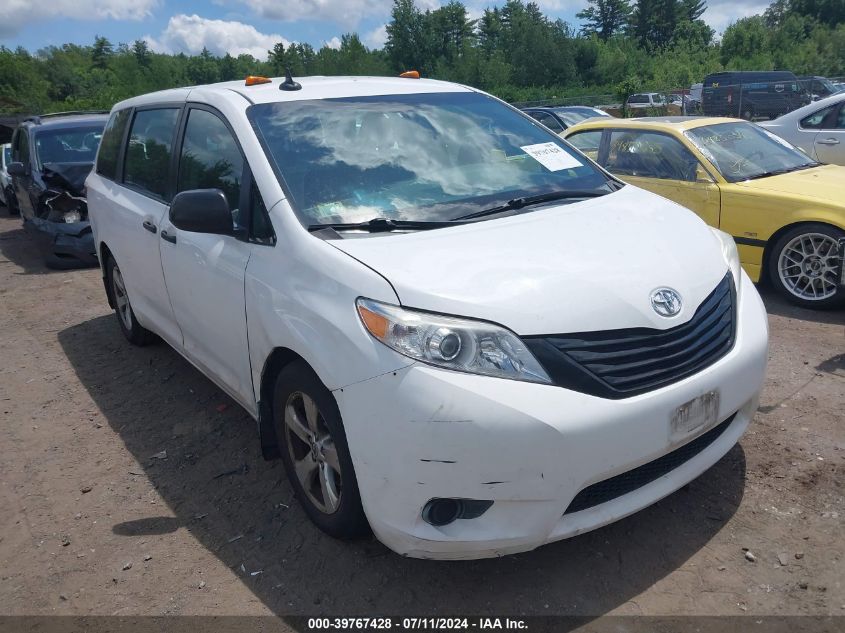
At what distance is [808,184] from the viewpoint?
19.8 feet

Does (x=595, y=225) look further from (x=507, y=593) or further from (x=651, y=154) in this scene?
(x=651, y=154)

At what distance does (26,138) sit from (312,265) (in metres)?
9.79

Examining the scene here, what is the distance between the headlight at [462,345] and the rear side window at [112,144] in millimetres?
3585

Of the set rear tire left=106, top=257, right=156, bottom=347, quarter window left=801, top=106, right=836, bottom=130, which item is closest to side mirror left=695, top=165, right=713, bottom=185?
quarter window left=801, top=106, right=836, bottom=130

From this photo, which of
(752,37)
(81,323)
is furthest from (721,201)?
(752,37)

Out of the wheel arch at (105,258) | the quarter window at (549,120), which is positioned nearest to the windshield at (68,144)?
the wheel arch at (105,258)

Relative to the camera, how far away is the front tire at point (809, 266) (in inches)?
220

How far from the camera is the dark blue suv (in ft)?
29.6

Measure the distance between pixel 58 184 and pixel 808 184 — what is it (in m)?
8.63

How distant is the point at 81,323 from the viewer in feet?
22.0

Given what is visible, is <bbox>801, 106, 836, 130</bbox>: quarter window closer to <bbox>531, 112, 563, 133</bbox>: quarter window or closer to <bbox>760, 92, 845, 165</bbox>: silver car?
<bbox>760, 92, 845, 165</bbox>: silver car

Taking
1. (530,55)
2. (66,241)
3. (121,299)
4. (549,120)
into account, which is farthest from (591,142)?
(530,55)

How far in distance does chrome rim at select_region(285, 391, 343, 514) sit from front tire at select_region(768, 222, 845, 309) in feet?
14.5

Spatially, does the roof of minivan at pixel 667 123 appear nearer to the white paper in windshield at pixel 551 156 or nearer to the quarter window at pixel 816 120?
the quarter window at pixel 816 120
